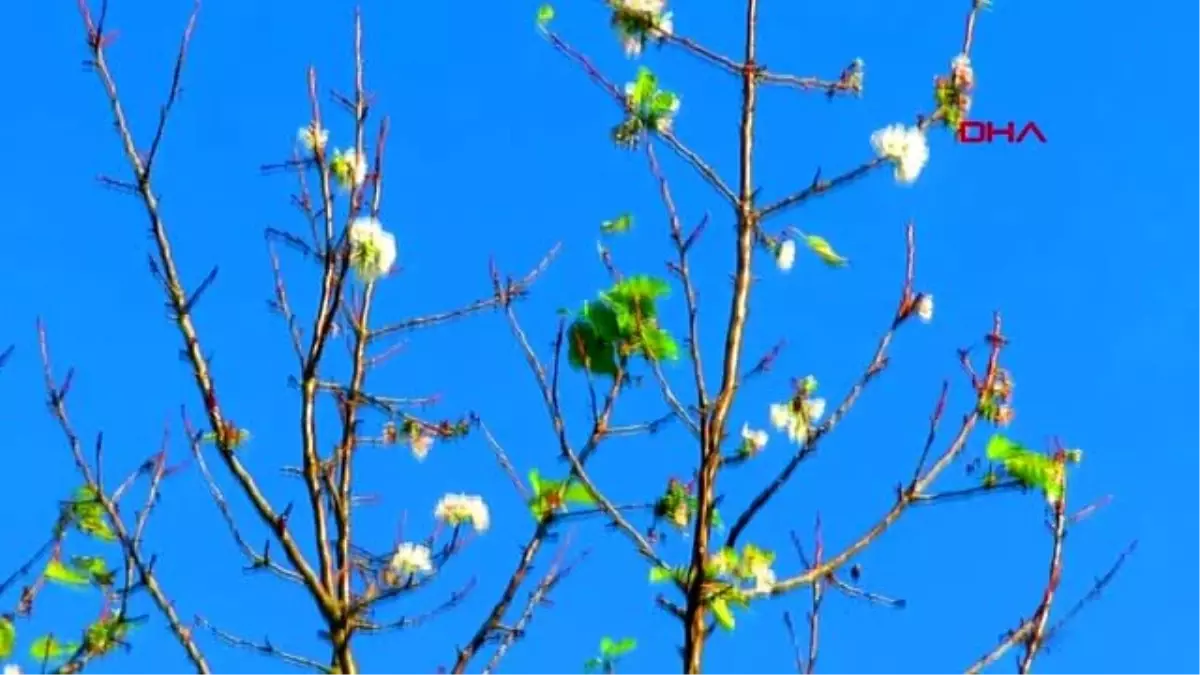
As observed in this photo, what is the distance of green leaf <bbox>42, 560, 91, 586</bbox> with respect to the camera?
4840mm

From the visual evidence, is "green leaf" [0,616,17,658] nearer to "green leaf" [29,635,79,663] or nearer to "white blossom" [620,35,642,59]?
"green leaf" [29,635,79,663]

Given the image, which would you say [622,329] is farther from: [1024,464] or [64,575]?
[64,575]

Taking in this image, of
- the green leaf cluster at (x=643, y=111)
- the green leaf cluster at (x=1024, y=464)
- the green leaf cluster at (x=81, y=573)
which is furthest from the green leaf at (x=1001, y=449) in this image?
the green leaf cluster at (x=81, y=573)

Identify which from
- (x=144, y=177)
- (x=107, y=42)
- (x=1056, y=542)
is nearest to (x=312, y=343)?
(x=144, y=177)

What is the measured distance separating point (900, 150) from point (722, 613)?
1.36 metres

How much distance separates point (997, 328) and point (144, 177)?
2111 millimetres

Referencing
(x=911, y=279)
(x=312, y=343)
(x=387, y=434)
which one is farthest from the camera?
(x=387, y=434)

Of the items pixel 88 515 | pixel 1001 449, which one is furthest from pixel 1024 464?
pixel 88 515

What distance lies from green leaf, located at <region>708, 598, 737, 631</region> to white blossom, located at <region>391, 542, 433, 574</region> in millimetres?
950

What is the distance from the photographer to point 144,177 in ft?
14.0

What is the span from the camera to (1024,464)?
13.3 ft

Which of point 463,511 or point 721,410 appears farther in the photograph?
point 463,511

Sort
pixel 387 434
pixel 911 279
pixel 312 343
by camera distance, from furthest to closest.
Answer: pixel 387 434 < pixel 312 343 < pixel 911 279

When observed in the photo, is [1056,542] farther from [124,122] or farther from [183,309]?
[124,122]
